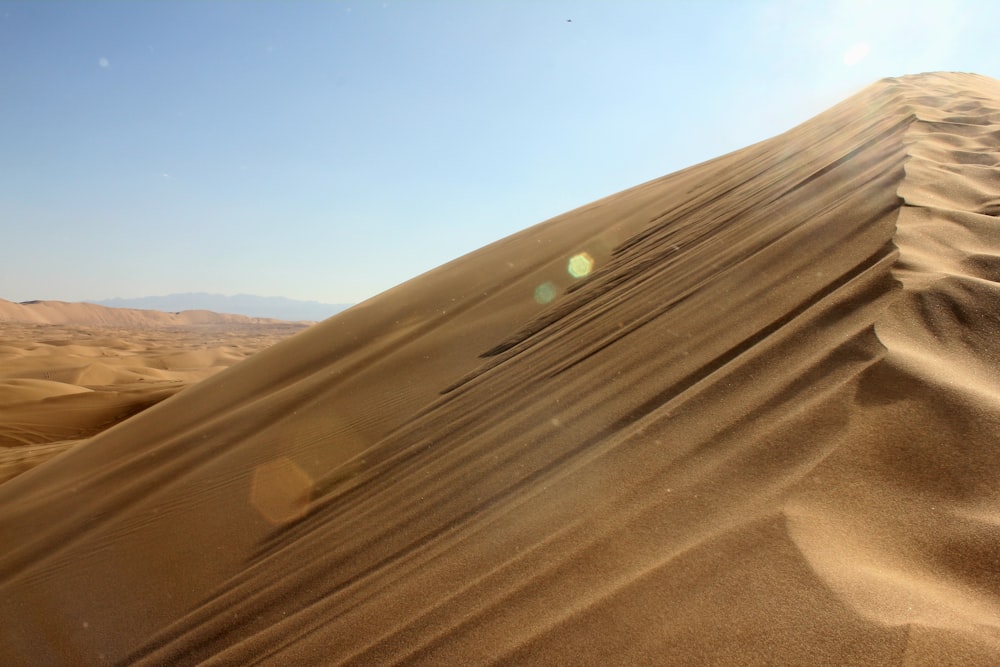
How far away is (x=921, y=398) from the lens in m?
1.50

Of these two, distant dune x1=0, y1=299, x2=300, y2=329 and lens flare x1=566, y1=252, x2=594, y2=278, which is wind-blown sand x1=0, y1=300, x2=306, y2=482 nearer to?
lens flare x1=566, y1=252, x2=594, y2=278

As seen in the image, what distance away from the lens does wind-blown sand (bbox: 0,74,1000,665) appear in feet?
4.02

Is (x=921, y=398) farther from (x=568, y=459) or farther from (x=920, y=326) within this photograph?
(x=568, y=459)

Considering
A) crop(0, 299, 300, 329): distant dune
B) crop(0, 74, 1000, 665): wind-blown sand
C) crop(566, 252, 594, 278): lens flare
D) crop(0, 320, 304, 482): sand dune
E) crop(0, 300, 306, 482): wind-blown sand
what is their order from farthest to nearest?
crop(0, 299, 300, 329): distant dune, crop(0, 300, 306, 482): wind-blown sand, crop(0, 320, 304, 482): sand dune, crop(566, 252, 594, 278): lens flare, crop(0, 74, 1000, 665): wind-blown sand

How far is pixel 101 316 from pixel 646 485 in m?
107

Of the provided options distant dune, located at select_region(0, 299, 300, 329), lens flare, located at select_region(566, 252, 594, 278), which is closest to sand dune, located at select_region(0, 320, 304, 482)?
lens flare, located at select_region(566, 252, 594, 278)

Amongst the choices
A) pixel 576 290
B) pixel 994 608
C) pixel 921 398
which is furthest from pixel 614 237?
pixel 994 608

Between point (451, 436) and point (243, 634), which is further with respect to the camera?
point (451, 436)

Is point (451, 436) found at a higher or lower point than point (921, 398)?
lower

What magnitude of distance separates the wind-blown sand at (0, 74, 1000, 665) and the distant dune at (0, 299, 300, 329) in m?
83.6

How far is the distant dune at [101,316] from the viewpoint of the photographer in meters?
76.4

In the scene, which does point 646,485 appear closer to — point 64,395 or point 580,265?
point 580,265

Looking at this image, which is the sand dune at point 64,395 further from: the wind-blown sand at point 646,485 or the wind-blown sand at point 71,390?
the wind-blown sand at point 646,485

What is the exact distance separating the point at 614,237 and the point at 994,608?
19.4 feet
